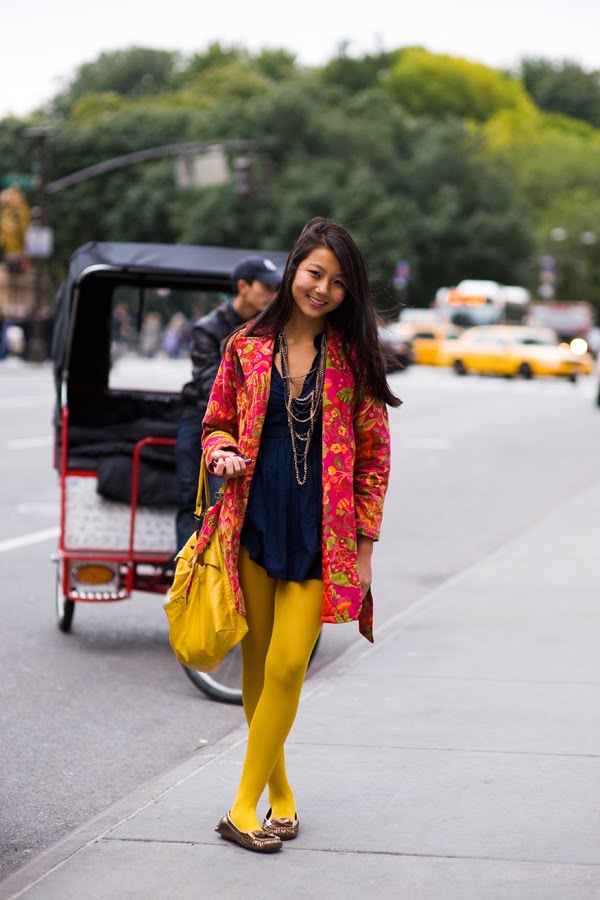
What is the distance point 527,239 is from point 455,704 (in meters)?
71.0

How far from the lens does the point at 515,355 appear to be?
47656 millimetres

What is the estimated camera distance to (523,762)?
212 inches

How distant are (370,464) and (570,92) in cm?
13934

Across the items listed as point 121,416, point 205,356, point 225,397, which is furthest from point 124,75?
point 225,397

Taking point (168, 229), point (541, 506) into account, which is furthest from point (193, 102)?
point (541, 506)

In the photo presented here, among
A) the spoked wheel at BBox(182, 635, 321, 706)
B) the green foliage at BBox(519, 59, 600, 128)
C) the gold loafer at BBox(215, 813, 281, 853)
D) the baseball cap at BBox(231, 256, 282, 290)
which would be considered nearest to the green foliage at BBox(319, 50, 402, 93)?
the green foliage at BBox(519, 59, 600, 128)

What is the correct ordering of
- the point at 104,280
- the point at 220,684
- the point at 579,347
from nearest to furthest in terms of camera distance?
1. the point at 220,684
2. the point at 104,280
3. the point at 579,347

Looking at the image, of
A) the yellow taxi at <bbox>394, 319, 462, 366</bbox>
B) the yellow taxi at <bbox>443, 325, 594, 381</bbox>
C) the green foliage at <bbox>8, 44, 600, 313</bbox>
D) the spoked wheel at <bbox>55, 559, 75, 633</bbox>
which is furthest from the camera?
the green foliage at <bbox>8, 44, 600, 313</bbox>

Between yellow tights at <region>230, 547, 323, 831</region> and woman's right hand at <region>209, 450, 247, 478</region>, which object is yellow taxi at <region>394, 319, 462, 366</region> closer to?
yellow tights at <region>230, 547, 323, 831</region>

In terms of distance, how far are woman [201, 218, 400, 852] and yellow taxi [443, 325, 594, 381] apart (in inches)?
1698

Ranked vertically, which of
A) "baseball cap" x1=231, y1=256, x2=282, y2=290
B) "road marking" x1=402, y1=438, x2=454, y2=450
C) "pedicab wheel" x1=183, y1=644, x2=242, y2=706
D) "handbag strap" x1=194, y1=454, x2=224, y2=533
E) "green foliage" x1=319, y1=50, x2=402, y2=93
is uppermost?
"green foliage" x1=319, y1=50, x2=402, y2=93

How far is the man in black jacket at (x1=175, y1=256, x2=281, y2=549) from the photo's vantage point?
6848mm

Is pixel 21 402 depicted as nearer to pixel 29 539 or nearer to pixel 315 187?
pixel 29 539

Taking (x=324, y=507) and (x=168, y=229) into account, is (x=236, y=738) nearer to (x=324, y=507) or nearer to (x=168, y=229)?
(x=324, y=507)
